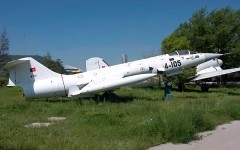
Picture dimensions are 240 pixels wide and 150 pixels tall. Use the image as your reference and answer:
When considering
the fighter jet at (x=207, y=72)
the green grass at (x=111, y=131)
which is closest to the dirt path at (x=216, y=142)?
the green grass at (x=111, y=131)

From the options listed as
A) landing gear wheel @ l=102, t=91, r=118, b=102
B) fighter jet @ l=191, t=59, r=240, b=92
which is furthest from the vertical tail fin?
fighter jet @ l=191, t=59, r=240, b=92

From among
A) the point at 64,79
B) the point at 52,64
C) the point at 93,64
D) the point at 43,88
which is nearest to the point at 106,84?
the point at 64,79

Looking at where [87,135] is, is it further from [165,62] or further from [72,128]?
[165,62]

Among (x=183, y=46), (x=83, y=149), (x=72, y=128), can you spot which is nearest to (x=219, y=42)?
(x=183, y=46)

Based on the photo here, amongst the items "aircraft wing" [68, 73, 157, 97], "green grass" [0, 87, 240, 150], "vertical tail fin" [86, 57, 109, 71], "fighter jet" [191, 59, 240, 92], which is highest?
→ "vertical tail fin" [86, 57, 109, 71]

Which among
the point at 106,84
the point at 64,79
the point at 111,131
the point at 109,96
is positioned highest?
the point at 64,79

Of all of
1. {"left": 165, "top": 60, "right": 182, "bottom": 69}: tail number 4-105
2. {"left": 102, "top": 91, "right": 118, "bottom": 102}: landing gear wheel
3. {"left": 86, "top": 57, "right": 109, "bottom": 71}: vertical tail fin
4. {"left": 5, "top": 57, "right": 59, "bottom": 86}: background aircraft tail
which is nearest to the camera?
{"left": 5, "top": 57, "right": 59, "bottom": 86}: background aircraft tail

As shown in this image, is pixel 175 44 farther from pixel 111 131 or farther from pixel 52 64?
pixel 111 131

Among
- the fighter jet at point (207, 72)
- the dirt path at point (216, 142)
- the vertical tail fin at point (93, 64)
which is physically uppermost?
the vertical tail fin at point (93, 64)

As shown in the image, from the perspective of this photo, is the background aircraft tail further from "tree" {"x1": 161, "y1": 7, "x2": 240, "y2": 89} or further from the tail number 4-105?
"tree" {"x1": 161, "y1": 7, "x2": 240, "y2": 89}

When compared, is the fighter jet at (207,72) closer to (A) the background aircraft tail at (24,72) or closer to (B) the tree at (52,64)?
(A) the background aircraft tail at (24,72)

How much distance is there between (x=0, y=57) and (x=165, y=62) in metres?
33.4

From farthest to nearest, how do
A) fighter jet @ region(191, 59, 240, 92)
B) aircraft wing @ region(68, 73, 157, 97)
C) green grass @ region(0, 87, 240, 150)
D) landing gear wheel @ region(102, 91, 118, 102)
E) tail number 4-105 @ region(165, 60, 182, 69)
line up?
fighter jet @ region(191, 59, 240, 92) < tail number 4-105 @ region(165, 60, 182, 69) < landing gear wheel @ region(102, 91, 118, 102) < aircraft wing @ region(68, 73, 157, 97) < green grass @ region(0, 87, 240, 150)

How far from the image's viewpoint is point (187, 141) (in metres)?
8.83
